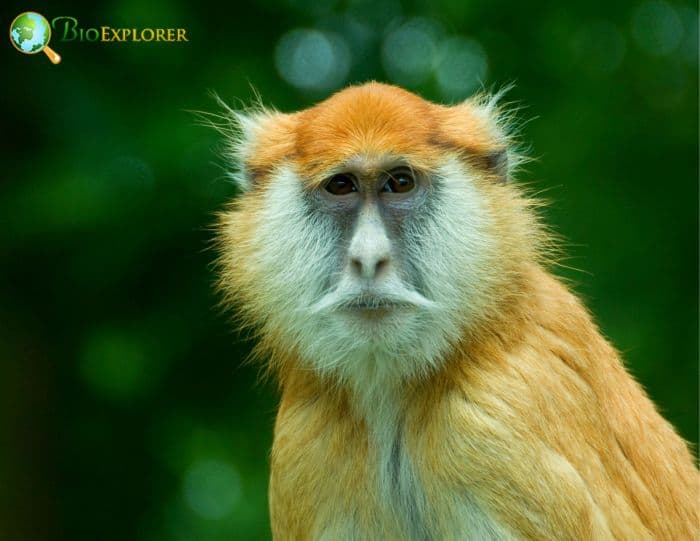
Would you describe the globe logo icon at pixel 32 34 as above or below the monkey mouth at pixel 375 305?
above

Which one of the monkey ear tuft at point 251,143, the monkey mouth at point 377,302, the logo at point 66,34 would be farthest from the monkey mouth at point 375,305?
the logo at point 66,34

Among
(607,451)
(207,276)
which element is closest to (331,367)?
(607,451)

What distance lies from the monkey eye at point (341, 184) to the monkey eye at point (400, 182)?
0.16 m

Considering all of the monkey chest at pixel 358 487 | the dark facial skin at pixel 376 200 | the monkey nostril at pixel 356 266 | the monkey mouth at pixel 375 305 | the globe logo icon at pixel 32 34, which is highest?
the globe logo icon at pixel 32 34

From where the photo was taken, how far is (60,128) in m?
9.16

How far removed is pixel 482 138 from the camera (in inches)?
213

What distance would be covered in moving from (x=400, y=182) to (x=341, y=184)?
276 mm

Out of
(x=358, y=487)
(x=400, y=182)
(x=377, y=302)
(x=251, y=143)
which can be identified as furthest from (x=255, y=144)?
(x=358, y=487)

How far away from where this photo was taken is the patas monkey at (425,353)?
4.77 meters

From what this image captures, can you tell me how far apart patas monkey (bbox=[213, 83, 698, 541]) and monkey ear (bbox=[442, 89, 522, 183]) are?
1 cm

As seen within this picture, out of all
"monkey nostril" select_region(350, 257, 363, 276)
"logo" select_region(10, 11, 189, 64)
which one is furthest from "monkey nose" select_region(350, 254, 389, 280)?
"logo" select_region(10, 11, 189, 64)

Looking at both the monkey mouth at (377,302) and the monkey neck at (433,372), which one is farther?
the monkey neck at (433,372)

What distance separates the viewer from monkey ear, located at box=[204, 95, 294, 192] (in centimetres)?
548

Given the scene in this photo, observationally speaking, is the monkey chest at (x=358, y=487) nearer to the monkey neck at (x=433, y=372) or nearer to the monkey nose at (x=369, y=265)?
the monkey neck at (x=433, y=372)
